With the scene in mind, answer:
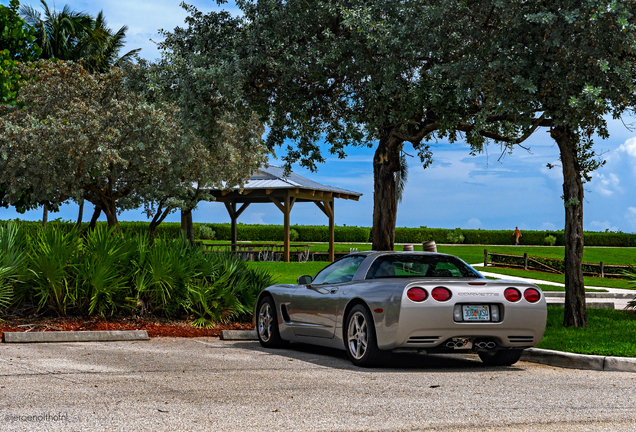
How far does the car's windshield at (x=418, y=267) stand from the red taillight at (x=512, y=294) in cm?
83

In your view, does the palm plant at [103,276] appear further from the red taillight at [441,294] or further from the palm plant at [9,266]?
the red taillight at [441,294]

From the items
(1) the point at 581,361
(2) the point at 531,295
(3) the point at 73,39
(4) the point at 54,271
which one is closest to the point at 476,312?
(2) the point at 531,295

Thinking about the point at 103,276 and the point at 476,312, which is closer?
the point at 476,312

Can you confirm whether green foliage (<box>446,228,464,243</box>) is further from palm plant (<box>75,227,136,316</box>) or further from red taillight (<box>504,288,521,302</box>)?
red taillight (<box>504,288,521,302</box>)

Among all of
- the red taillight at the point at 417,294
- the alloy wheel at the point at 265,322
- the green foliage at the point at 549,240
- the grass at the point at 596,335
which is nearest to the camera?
the red taillight at the point at 417,294

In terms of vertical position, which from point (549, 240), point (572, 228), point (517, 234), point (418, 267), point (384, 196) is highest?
→ point (384, 196)

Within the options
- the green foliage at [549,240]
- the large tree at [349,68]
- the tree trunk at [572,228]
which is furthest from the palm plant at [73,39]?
the green foliage at [549,240]

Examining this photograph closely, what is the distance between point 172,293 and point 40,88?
1857 cm

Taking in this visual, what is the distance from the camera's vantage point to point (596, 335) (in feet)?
35.4

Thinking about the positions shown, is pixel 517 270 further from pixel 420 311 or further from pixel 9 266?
pixel 420 311

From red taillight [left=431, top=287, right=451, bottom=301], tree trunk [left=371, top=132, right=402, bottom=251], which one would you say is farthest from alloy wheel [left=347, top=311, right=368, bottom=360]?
tree trunk [left=371, top=132, right=402, bottom=251]

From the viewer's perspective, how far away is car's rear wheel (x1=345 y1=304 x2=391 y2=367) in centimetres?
766

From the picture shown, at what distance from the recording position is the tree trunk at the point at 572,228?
11781 mm

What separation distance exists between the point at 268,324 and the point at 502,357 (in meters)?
3.37
